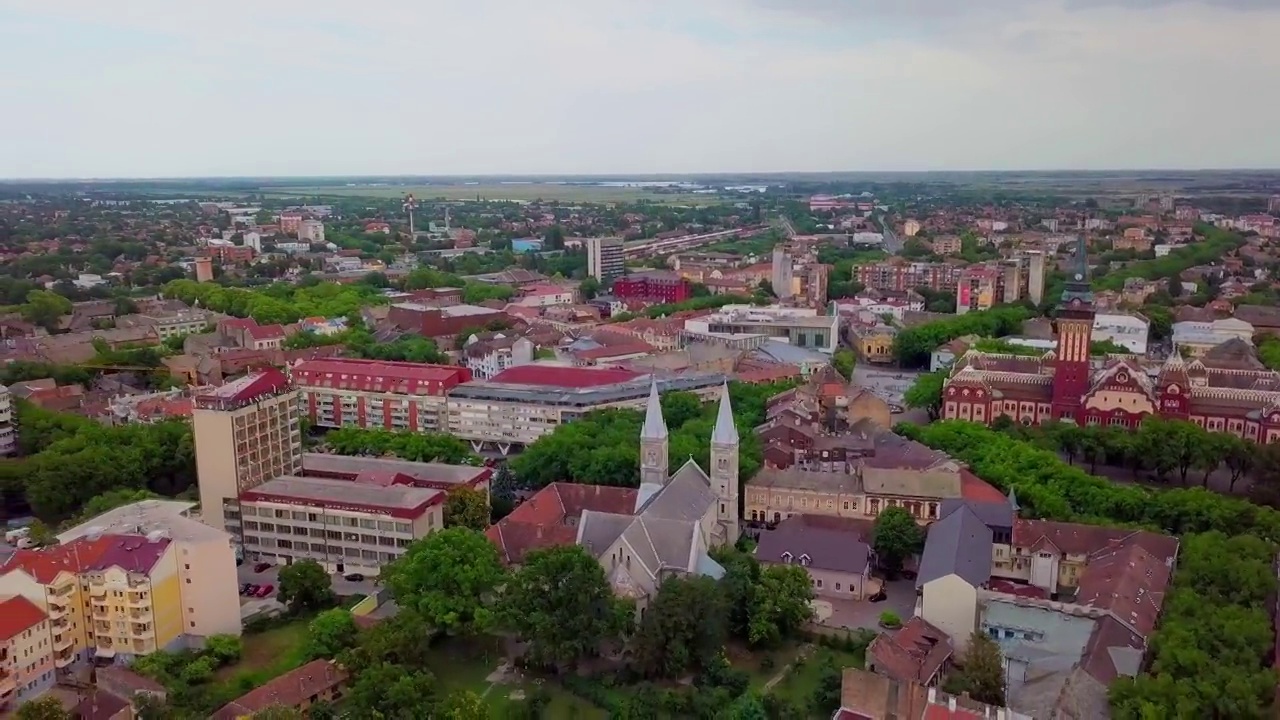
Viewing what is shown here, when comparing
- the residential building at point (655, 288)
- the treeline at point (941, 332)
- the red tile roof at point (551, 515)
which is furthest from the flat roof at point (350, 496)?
the residential building at point (655, 288)

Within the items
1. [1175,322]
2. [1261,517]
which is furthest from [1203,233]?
[1261,517]

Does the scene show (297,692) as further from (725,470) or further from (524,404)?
(524,404)

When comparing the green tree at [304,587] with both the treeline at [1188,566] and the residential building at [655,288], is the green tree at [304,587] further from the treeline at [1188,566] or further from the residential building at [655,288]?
the residential building at [655,288]

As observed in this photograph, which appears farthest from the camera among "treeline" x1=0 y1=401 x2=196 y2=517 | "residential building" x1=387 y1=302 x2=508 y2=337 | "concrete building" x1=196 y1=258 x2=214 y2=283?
"concrete building" x1=196 y1=258 x2=214 y2=283

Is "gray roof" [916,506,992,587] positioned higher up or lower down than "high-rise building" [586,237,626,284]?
lower down

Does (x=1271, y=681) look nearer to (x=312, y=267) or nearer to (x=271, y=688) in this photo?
(x=271, y=688)

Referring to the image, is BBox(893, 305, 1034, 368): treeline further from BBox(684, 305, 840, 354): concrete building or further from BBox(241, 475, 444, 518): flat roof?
BBox(241, 475, 444, 518): flat roof

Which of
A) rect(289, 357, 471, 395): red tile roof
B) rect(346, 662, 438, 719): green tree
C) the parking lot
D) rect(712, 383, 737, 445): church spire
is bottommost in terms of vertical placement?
the parking lot

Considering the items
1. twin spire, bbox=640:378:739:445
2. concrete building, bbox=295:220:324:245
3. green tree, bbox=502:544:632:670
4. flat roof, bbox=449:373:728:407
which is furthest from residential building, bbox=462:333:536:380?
concrete building, bbox=295:220:324:245
